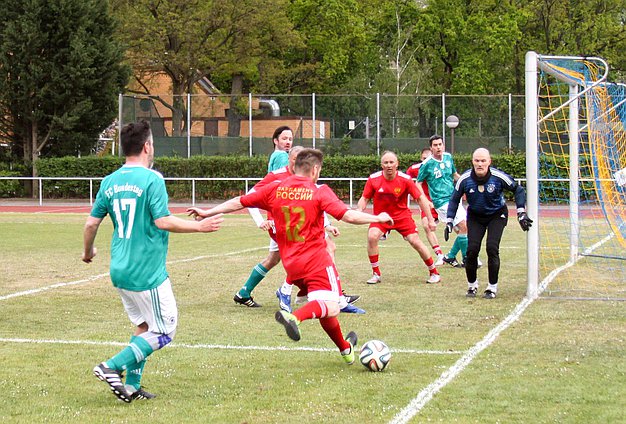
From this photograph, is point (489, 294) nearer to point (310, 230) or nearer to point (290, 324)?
point (310, 230)

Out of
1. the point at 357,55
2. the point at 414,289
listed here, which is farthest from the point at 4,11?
the point at 414,289

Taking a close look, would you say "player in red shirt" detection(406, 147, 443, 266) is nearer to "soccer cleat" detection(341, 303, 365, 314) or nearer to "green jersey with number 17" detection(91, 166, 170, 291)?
"soccer cleat" detection(341, 303, 365, 314)

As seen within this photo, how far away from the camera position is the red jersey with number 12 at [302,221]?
293 inches

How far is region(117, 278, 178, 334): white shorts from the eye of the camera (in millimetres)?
6523

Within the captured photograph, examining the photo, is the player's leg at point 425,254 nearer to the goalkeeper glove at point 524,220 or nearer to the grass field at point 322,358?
the grass field at point 322,358

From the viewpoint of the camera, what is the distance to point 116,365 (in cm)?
641

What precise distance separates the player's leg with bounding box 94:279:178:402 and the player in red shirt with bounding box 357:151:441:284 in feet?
21.7

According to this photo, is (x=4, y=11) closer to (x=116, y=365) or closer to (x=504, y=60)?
(x=504, y=60)

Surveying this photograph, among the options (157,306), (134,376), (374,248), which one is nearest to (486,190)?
(374,248)

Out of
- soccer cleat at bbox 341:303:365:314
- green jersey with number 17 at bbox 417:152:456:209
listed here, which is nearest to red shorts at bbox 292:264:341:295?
soccer cleat at bbox 341:303:365:314

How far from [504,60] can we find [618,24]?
8165mm

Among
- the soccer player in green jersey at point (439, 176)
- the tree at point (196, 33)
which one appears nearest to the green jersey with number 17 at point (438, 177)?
the soccer player in green jersey at point (439, 176)

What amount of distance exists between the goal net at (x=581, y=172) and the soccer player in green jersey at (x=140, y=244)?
19.5 ft

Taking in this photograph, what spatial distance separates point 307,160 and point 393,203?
579 centimetres
